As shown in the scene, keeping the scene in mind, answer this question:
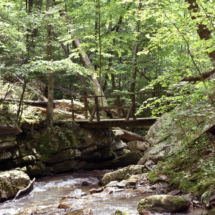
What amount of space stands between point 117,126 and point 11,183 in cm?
531

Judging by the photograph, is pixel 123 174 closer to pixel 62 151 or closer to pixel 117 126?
pixel 117 126

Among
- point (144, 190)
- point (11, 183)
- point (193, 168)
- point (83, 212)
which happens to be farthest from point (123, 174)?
point (11, 183)

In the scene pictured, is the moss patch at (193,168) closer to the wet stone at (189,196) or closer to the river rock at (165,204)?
the wet stone at (189,196)

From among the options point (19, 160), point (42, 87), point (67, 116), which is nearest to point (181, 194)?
point (19, 160)

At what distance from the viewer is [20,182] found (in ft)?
23.9

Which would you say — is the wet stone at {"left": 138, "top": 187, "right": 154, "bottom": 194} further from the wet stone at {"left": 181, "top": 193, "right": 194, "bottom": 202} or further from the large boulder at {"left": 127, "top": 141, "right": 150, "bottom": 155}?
the large boulder at {"left": 127, "top": 141, "right": 150, "bottom": 155}

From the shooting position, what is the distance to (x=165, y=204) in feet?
14.3

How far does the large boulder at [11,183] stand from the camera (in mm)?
6699

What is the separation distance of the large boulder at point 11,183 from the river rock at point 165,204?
4283 millimetres

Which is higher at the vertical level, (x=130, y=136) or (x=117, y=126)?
(x=117, y=126)

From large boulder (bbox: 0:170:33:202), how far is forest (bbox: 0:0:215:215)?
0.03 metres

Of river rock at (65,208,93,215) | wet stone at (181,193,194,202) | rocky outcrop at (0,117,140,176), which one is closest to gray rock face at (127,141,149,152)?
rocky outcrop at (0,117,140,176)

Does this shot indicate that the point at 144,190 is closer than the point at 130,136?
Yes

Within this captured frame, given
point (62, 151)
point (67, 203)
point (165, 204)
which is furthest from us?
point (62, 151)
